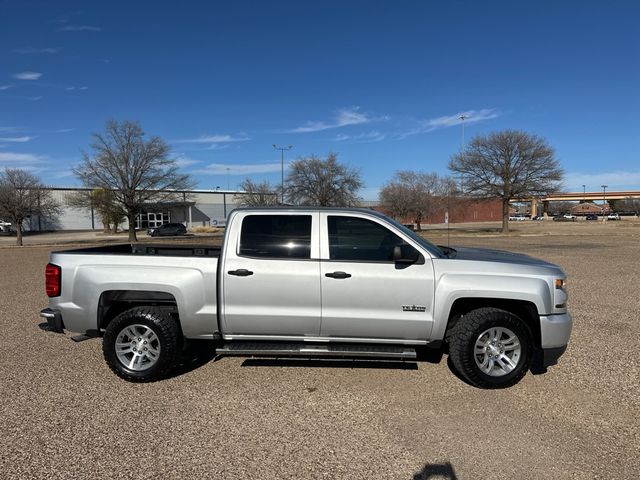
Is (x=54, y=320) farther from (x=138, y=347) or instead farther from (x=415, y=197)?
(x=415, y=197)

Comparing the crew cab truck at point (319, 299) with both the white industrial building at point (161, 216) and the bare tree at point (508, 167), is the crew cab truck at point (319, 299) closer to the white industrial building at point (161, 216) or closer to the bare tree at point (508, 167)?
the bare tree at point (508, 167)

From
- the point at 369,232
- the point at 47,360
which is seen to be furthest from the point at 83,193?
the point at 369,232

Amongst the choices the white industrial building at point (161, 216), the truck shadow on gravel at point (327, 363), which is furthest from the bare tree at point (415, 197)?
the truck shadow on gravel at point (327, 363)

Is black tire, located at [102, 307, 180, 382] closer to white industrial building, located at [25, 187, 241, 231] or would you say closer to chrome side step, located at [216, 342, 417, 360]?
chrome side step, located at [216, 342, 417, 360]

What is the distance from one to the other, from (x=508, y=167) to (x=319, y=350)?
1643 inches

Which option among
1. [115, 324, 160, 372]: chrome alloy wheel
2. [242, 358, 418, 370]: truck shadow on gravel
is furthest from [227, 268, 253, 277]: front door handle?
[242, 358, 418, 370]: truck shadow on gravel

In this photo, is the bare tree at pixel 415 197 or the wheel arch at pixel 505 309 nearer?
the wheel arch at pixel 505 309

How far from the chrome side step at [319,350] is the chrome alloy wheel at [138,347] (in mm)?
751

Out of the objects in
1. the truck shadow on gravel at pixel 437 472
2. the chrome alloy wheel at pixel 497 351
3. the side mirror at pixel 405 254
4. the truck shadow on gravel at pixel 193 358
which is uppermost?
the side mirror at pixel 405 254

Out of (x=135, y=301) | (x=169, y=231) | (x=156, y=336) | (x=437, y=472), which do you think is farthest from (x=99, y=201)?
(x=437, y=472)

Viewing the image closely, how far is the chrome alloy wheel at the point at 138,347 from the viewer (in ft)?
15.9

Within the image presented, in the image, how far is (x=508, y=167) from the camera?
42062 millimetres

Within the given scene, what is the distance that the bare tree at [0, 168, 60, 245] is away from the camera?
1296 inches

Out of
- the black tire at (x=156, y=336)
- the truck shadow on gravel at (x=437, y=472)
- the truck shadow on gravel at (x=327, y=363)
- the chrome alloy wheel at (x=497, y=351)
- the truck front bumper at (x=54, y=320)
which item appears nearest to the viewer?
the truck shadow on gravel at (x=437, y=472)
